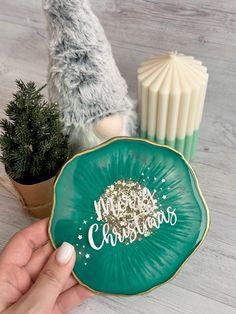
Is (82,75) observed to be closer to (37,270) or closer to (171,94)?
(171,94)

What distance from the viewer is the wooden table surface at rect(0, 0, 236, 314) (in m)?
0.59

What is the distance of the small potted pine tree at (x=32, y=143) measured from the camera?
53cm

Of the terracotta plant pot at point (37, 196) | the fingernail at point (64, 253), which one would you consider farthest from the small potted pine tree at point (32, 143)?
the fingernail at point (64, 253)

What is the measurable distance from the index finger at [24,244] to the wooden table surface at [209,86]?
10 cm

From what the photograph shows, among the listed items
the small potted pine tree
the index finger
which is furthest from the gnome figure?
the index finger

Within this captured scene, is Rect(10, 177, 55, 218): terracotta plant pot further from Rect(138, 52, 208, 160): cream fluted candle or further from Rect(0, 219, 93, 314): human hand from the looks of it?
Rect(138, 52, 208, 160): cream fluted candle

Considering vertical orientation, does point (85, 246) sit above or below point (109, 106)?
below

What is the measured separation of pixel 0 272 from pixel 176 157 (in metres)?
0.28

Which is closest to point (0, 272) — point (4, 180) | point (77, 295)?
point (77, 295)

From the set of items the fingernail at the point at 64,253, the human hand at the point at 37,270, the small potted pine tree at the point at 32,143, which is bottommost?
the human hand at the point at 37,270

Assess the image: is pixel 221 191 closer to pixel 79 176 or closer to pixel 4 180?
pixel 79 176

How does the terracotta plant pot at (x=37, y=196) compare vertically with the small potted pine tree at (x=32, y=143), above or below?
below

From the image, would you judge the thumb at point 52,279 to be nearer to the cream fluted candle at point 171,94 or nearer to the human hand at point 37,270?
the human hand at point 37,270

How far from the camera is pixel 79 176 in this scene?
1.83 feet
